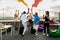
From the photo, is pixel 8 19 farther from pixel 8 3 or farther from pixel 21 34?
pixel 21 34

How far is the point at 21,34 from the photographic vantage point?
23.4 ft

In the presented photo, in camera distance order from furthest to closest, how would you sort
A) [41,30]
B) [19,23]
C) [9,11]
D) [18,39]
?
1. [9,11]
2. [41,30]
3. [19,23]
4. [18,39]

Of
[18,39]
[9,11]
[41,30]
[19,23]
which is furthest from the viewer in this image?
[9,11]

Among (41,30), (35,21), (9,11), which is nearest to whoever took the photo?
(35,21)

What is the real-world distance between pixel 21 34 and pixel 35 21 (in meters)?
0.86

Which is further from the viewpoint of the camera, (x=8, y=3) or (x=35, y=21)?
(x=8, y=3)

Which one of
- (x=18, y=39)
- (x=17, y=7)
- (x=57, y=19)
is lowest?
(x=18, y=39)

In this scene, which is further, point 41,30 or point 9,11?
point 9,11

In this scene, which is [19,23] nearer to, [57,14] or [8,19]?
[8,19]

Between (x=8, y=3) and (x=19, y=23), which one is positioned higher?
(x=8, y=3)

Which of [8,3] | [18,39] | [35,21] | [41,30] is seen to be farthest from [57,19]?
[18,39]

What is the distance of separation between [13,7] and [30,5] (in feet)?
3.07

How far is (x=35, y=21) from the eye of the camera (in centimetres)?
687

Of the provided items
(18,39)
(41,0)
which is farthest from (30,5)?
(18,39)
